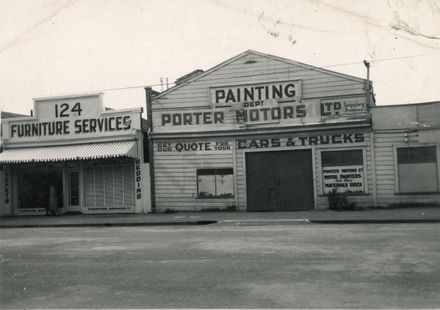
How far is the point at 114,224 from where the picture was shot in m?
17.8

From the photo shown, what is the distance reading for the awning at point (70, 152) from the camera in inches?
842

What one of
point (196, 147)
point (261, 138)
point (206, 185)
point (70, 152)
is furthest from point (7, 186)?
point (261, 138)

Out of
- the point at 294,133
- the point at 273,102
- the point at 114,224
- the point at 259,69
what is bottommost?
the point at 114,224

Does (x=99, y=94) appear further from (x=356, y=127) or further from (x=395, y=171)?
A: (x=395, y=171)

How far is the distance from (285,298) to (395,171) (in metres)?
15.0

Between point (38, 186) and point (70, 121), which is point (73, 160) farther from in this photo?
point (38, 186)

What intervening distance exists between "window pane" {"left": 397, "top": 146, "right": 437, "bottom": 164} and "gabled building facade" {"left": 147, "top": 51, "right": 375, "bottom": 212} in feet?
4.14

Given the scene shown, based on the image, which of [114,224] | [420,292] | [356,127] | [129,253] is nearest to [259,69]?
[356,127]

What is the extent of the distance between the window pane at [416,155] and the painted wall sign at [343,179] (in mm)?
1638

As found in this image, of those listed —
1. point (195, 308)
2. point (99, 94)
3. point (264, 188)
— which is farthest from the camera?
point (99, 94)

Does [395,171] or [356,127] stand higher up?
[356,127]

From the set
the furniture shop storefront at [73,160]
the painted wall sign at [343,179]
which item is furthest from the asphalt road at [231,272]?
the furniture shop storefront at [73,160]

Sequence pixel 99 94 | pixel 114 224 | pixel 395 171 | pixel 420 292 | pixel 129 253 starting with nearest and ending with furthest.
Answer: pixel 420 292, pixel 129 253, pixel 114 224, pixel 395 171, pixel 99 94

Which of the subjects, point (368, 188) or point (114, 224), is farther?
point (368, 188)
